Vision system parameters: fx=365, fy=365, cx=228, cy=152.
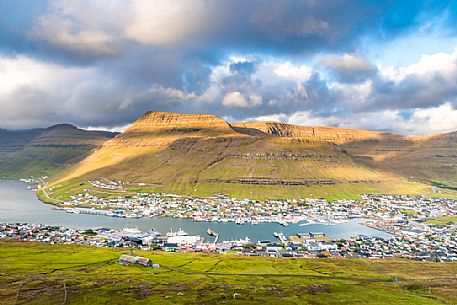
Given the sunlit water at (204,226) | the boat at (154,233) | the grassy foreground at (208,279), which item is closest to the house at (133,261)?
the grassy foreground at (208,279)

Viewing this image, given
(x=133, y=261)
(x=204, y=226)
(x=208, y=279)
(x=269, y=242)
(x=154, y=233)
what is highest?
(x=204, y=226)

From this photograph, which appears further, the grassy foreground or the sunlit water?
the sunlit water

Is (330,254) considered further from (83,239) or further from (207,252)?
→ (83,239)

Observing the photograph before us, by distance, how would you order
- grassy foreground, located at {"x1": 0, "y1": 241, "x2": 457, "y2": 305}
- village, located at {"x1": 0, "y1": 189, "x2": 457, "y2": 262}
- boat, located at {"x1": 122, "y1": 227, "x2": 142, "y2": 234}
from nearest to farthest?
grassy foreground, located at {"x1": 0, "y1": 241, "x2": 457, "y2": 305}
village, located at {"x1": 0, "y1": 189, "x2": 457, "y2": 262}
boat, located at {"x1": 122, "y1": 227, "x2": 142, "y2": 234}

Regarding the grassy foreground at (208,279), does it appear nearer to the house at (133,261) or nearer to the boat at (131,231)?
the house at (133,261)

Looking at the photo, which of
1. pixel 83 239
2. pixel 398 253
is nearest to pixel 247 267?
pixel 398 253

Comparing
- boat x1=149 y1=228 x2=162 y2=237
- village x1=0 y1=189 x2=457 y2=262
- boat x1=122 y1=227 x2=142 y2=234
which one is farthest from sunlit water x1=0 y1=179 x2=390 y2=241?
boat x1=122 y1=227 x2=142 y2=234

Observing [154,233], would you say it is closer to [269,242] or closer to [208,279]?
[269,242]

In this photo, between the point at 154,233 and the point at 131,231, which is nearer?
the point at 154,233

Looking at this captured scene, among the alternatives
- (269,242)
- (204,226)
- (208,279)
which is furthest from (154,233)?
(208,279)

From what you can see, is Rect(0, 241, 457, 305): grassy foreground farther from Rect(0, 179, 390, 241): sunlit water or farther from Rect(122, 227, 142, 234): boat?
Rect(0, 179, 390, 241): sunlit water
